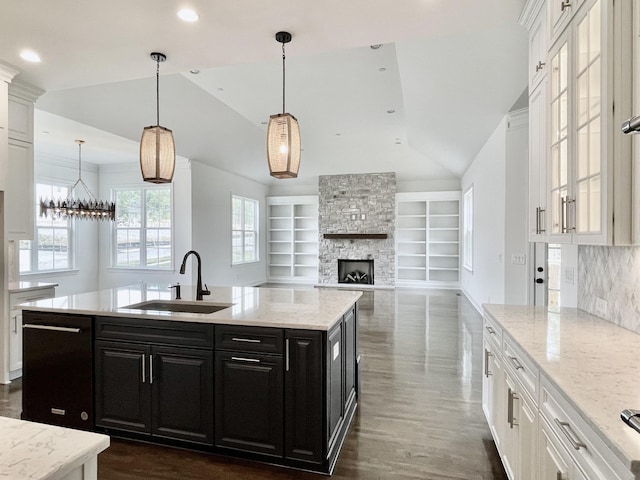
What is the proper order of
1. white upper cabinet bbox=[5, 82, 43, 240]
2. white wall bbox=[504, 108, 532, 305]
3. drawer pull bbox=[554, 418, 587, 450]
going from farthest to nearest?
white wall bbox=[504, 108, 532, 305] → white upper cabinet bbox=[5, 82, 43, 240] → drawer pull bbox=[554, 418, 587, 450]

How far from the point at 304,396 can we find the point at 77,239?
26.5 ft

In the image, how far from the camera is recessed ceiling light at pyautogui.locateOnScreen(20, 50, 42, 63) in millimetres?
3164

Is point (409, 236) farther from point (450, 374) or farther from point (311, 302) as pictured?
point (311, 302)

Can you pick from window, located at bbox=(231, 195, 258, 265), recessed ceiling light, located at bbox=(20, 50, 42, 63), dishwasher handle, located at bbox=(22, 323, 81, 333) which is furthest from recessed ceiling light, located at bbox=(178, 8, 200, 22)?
window, located at bbox=(231, 195, 258, 265)

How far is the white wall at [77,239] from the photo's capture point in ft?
24.6

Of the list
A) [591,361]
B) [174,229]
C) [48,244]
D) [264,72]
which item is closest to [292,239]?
[174,229]

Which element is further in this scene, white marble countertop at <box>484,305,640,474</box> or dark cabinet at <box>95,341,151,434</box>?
dark cabinet at <box>95,341,151,434</box>

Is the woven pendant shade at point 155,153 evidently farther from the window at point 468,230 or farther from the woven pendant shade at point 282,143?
the window at point 468,230

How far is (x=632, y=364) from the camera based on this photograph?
1.48 m

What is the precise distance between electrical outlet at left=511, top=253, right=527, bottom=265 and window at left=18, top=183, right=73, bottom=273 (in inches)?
324

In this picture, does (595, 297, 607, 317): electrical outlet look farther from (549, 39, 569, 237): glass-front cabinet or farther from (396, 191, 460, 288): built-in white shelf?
(396, 191, 460, 288): built-in white shelf

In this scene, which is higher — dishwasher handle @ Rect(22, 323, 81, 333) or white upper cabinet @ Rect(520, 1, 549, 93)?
white upper cabinet @ Rect(520, 1, 549, 93)

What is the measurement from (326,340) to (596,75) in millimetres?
1934

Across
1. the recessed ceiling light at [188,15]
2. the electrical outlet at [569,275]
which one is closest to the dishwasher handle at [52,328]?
the recessed ceiling light at [188,15]
